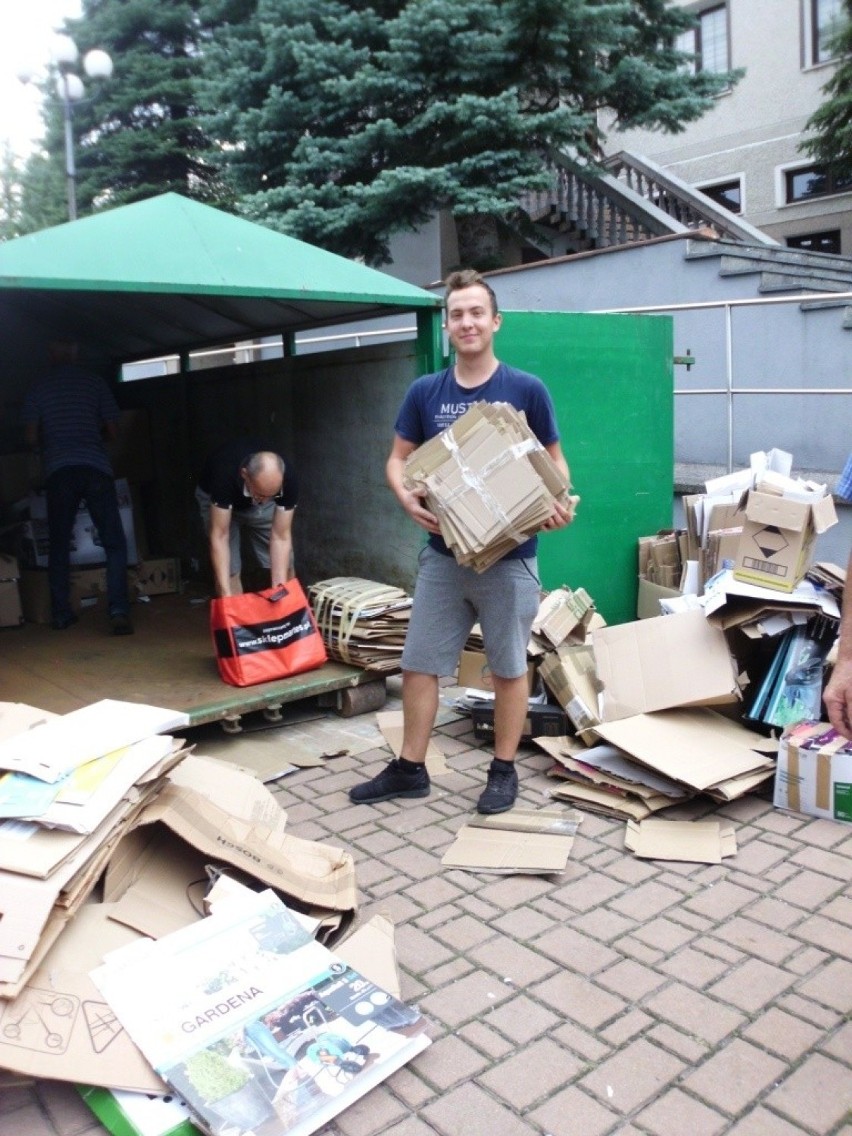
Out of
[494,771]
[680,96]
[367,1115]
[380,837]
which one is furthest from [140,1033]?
[680,96]

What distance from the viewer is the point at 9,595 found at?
7.05 meters

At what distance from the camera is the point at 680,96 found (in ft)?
41.8

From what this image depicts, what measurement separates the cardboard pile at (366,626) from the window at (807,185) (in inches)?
574

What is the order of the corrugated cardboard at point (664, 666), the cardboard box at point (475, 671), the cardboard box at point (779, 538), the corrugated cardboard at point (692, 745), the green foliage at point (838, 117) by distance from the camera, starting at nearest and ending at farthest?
the corrugated cardboard at point (692, 745), the corrugated cardboard at point (664, 666), the cardboard box at point (779, 538), the cardboard box at point (475, 671), the green foliage at point (838, 117)

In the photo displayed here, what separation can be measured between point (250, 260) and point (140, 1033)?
11.6 feet

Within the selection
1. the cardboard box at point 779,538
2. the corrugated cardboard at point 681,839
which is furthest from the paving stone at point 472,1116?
the cardboard box at point 779,538

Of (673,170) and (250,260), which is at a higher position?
(673,170)

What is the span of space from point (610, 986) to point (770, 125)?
1785cm

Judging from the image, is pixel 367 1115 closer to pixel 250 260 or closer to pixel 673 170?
pixel 250 260

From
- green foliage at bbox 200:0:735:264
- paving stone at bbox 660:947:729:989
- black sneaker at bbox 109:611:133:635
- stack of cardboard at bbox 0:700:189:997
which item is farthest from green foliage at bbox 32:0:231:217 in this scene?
paving stone at bbox 660:947:729:989

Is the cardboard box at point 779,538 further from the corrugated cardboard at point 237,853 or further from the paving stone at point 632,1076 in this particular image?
the paving stone at point 632,1076

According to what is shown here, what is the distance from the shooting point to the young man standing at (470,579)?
12.7 ft

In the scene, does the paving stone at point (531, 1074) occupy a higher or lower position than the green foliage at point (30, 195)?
lower

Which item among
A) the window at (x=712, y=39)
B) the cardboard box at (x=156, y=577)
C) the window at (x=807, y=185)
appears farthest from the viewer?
the window at (x=712, y=39)
